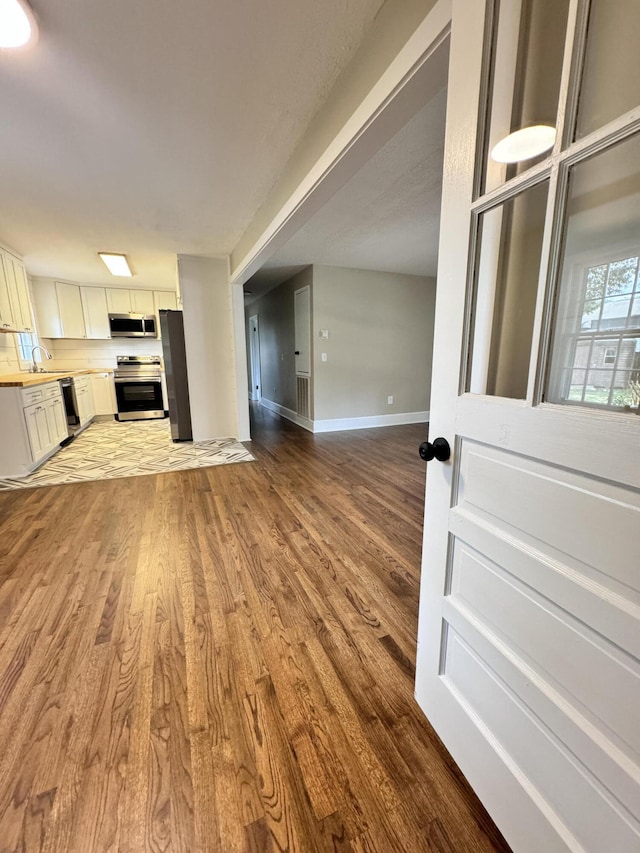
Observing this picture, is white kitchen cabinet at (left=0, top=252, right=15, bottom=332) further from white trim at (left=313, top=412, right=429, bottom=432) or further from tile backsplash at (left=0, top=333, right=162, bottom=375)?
white trim at (left=313, top=412, right=429, bottom=432)

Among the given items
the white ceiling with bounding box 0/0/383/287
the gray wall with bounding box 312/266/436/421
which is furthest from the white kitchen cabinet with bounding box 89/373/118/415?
the gray wall with bounding box 312/266/436/421

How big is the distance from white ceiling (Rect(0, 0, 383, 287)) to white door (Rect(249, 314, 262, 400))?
474 cm

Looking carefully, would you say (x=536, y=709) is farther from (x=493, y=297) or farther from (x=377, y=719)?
(x=493, y=297)

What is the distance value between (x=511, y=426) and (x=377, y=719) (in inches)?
42.3

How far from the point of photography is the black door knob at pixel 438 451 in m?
0.94

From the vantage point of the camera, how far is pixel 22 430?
330 cm

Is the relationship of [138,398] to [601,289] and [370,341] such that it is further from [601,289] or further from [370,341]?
[601,289]

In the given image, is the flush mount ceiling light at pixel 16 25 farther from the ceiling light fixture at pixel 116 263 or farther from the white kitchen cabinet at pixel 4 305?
the white kitchen cabinet at pixel 4 305

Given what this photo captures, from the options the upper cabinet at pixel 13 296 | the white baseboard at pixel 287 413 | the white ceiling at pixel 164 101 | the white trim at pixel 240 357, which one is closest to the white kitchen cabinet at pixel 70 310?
the upper cabinet at pixel 13 296

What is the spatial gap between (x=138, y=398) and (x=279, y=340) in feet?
8.86

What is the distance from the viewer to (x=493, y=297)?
0.83 m

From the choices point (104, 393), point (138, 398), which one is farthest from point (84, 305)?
point (138, 398)

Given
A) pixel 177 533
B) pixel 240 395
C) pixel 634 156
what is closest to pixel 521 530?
pixel 634 156

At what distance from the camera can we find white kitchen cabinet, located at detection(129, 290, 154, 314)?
20.3 feet
